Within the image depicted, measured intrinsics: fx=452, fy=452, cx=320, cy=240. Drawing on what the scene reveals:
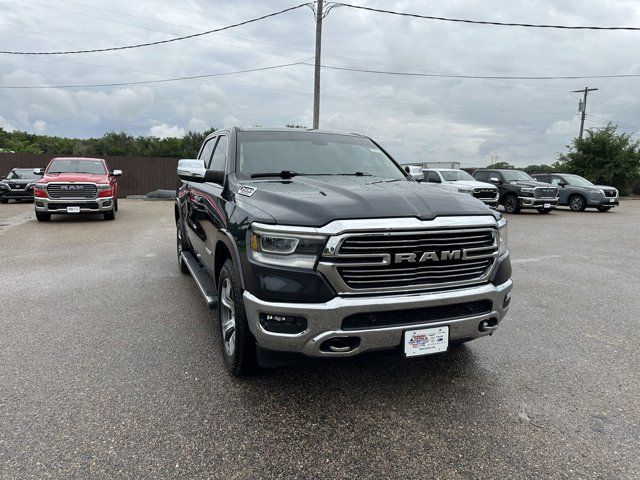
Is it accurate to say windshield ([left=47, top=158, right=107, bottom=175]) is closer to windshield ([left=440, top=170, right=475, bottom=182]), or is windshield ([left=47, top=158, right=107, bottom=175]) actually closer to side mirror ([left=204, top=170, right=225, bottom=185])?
side mirror ([left=204, top=170, right=225, bottom=185])

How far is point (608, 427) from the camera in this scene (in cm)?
265

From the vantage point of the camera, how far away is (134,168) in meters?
24.1

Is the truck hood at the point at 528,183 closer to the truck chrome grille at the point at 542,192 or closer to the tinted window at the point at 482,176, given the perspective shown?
the truck chrome grille at the point at 542,192

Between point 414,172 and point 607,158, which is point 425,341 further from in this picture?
point 607,158

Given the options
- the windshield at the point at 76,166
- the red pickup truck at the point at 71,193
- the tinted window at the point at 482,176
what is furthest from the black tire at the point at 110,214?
the tinted window at the point at 482,176

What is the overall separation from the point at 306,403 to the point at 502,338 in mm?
2056

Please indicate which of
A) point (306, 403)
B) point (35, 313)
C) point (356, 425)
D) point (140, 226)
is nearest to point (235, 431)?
point (306, 403)

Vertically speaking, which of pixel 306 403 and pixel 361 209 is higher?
pixel 361 209

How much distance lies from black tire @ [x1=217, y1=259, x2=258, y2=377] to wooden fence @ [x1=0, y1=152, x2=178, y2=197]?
22368 millimetres

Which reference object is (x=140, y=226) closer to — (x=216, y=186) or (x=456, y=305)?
(x=216, y=186)

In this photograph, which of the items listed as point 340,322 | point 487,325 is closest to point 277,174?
point 340,322

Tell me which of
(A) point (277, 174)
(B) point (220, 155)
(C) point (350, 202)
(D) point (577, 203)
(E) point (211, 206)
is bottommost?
(D) point (577, 203)

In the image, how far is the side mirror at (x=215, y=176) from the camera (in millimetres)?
3678

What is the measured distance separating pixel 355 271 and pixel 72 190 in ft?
37.2
